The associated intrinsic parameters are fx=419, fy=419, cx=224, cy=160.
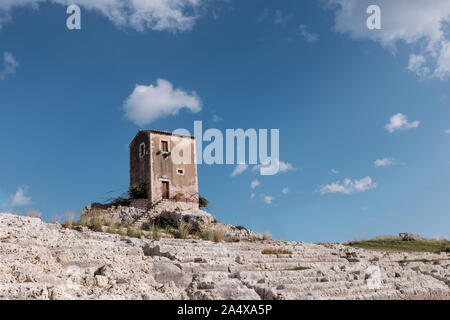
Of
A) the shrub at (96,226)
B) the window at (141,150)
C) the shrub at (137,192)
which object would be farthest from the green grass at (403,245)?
the window at (141,150)

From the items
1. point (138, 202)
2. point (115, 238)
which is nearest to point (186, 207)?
point (138, 202)

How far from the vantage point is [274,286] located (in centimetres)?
696

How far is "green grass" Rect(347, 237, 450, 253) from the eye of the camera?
2185cm

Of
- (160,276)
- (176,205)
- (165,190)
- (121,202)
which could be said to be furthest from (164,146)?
(160,276)

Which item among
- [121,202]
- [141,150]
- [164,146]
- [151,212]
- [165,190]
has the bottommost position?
[151,212]

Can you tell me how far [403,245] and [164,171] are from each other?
15.8 metres

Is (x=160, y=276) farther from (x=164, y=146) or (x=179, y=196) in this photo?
(x=164, y=146)

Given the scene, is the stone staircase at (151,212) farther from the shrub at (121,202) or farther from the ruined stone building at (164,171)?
the shrub at (121,202)

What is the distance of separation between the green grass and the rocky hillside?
12.5 metres

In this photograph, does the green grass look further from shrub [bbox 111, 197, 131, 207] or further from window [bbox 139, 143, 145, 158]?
window [bbox 139, 143, 145, 158]

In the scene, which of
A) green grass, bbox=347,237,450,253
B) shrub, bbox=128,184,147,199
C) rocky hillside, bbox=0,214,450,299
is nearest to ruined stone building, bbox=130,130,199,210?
shrub, bbox=128,184,147,199

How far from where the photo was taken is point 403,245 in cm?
2355
